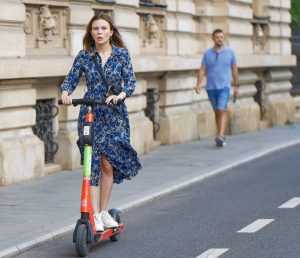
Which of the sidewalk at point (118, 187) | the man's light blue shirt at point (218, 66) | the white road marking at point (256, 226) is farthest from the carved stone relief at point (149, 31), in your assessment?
the white road marking at point (256, 226)

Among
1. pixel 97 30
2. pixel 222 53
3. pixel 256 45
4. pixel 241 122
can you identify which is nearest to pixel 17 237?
pixel 97 30

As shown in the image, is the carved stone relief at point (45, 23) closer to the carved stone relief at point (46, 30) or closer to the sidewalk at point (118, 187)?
the carved stone relief at point (46, 30)

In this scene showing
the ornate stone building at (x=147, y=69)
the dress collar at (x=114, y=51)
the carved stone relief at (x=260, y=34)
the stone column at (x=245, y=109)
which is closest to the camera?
the dress collar at (x=114, y=51)

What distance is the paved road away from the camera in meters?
9.56

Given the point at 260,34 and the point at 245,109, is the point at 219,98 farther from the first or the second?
the point at 260,34

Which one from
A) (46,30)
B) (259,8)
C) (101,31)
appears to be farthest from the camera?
(259,8)

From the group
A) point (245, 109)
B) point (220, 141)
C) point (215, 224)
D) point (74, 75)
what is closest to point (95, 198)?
point (74, 75)

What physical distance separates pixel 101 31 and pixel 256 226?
7.18 ft

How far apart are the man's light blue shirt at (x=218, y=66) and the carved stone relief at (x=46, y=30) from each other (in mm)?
4800

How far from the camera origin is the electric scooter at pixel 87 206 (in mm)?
9328

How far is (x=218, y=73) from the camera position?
21.0 meters

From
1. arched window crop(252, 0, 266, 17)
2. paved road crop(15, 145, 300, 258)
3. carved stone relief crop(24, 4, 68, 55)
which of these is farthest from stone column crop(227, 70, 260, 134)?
paved road crop(15, 145, 300, 258)

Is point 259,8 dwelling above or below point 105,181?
above

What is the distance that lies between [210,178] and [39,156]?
2052 millimetres
